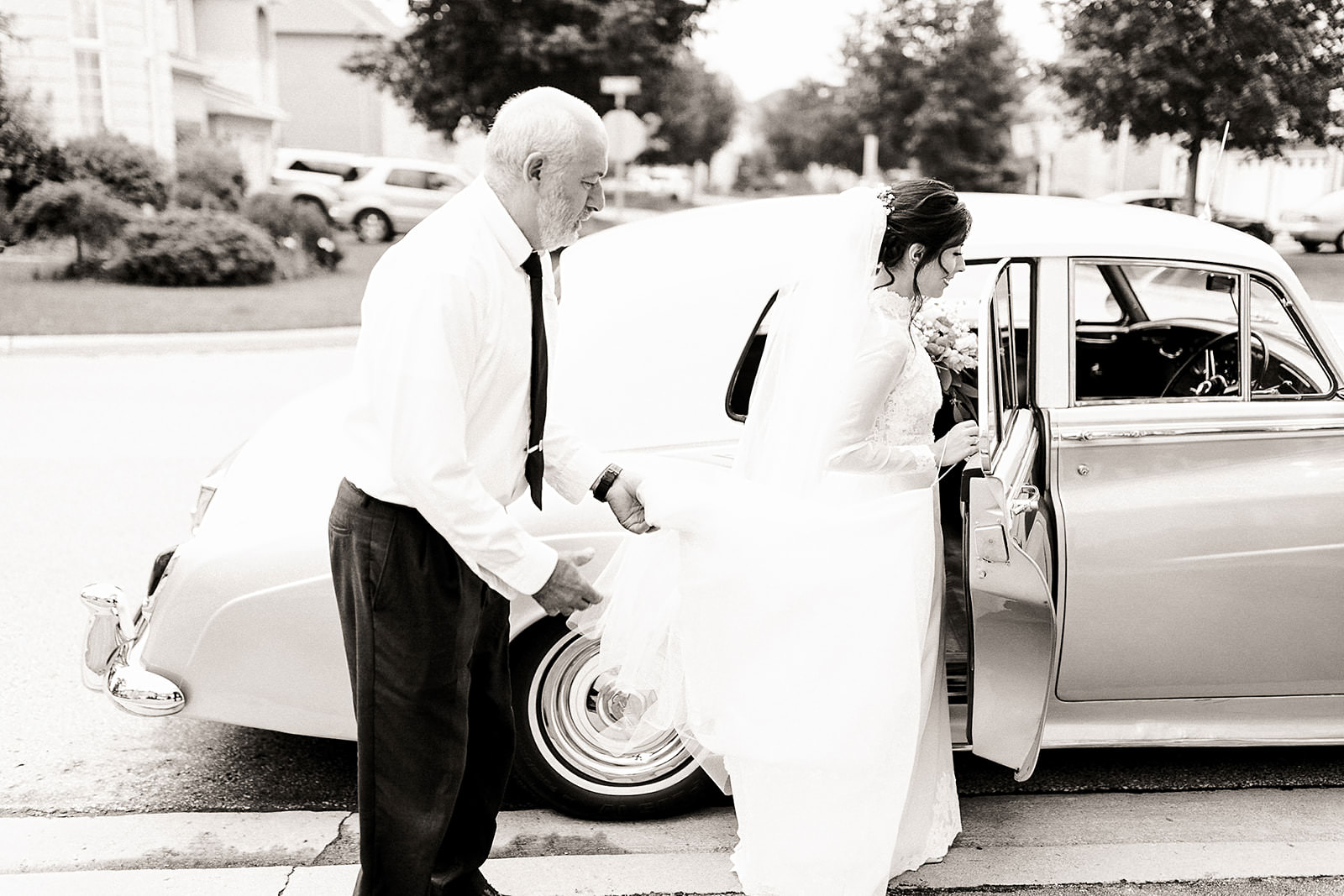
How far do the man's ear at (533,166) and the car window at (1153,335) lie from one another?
2305 millimetres

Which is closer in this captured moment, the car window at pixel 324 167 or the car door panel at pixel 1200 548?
the car door panel at pixel 1200 548

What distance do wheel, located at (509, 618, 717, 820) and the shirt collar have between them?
1.21 m

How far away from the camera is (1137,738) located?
365 centimetres

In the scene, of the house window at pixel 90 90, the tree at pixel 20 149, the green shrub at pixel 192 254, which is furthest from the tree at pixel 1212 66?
the house window at pixel 90 90

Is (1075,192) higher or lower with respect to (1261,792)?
higher

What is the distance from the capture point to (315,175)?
27.3m

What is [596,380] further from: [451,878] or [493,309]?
[451,878]

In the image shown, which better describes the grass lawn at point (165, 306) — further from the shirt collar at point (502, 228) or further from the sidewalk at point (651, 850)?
the shirt collar at point (502, 228)

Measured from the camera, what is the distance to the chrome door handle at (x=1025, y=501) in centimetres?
315

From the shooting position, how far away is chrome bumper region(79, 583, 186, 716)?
3.35m

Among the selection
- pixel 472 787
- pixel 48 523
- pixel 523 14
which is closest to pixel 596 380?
pixel 472 787

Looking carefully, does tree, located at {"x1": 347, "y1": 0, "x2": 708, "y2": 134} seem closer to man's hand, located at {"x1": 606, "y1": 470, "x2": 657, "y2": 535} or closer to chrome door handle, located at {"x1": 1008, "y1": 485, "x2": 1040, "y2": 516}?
chrome door handle, located at {"x1": 1008, "y1": 485, "x2": 1040, "y2": 516}

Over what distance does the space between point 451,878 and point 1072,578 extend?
1.80 meters

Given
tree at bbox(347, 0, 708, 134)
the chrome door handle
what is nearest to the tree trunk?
tree at bbox(347, 0, 708, 134)
